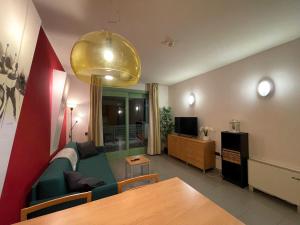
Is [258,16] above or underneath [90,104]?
above

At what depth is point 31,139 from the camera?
5.47 ft

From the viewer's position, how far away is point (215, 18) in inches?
68.0

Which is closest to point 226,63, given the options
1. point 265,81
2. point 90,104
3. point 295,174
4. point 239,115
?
point 265,81

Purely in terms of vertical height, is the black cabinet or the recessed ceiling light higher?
the recessed ceiling light

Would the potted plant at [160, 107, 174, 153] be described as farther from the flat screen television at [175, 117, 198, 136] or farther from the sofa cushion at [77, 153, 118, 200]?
the sofa cushion at [77, 153, 118, 200]

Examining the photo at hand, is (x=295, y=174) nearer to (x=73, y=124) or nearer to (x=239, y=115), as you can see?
(x=239, y=115)

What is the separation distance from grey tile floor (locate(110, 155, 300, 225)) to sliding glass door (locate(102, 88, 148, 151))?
136 centimetres

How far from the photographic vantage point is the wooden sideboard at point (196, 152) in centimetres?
338

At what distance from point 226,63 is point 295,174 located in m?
2.37

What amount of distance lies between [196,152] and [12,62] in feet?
12.0

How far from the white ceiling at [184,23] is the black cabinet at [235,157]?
1.69 metres

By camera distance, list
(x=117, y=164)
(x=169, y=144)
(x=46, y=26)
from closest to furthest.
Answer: (x=46, y=26), (x=117, y=164), (x=169, y=144)

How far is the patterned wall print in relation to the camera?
104 centimetres

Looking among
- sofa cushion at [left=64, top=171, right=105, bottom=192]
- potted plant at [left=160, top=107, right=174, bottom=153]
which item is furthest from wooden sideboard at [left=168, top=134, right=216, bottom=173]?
sofa cushion at [left=64, top=171, right=105, bottom=192]
